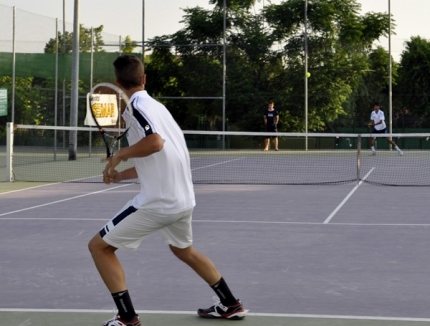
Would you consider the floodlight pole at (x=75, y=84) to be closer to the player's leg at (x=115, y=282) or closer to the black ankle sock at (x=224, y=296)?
the black ankle sock at (x=224, y=296)

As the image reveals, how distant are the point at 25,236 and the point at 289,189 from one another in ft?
20.8

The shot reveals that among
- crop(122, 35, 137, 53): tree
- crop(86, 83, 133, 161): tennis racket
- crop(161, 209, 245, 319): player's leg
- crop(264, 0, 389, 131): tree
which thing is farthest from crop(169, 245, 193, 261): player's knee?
crop(264, 0, 389, 131): tree

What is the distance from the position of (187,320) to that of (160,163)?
96 cm

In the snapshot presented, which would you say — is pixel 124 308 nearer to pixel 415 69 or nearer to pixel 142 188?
pixel 142 188

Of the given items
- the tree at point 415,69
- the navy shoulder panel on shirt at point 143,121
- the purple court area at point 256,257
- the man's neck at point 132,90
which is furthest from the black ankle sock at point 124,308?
the tree at point 415,69

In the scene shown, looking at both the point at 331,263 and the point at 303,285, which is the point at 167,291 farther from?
the point at 331,263

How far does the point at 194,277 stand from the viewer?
6.28 m

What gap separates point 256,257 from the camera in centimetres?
717

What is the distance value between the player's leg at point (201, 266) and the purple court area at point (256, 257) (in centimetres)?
29

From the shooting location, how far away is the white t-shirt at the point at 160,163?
15.0ft

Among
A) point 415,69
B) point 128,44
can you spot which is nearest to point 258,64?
point 128,44

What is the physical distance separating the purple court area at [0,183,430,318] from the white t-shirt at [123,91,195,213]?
0.92 m

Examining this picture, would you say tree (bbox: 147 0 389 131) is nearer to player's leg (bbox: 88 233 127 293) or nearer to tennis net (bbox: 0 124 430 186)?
tennis net (bbox: 0 124 430 186)

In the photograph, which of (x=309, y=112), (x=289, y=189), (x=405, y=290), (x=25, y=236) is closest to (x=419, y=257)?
(x=405, y=290)
